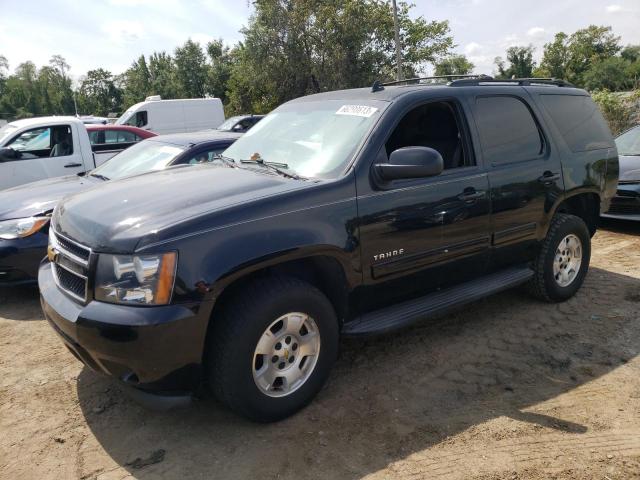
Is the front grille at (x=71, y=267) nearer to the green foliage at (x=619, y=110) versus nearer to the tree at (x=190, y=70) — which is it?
the green foliage at (x=619, y=110)

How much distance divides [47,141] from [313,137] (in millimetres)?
6140

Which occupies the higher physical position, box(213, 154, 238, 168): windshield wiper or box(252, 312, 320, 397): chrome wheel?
box(213, 154, 238, 168): windshield wiper

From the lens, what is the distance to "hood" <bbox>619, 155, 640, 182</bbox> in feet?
24.0

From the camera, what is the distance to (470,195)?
3.77m

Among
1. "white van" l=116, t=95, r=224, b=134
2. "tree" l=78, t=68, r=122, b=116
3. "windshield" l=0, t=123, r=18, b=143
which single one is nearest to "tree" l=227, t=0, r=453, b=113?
"white van" l=116, t=95, r=224, b=134

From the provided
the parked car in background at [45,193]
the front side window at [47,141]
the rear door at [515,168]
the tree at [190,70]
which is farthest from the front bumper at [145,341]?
the tree at [190,70]

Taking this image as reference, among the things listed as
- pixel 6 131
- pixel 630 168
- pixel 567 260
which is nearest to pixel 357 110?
pixel 567 260

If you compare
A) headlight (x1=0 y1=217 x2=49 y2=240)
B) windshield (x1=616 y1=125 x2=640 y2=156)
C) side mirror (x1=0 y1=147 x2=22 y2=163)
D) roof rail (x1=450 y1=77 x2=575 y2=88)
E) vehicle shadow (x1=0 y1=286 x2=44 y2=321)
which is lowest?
vehicle shadow (x1=0 y1=286 x2=44 y2=321)

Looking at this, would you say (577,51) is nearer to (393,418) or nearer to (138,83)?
(138,83)

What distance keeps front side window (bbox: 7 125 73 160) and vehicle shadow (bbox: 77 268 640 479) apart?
18.1 ft

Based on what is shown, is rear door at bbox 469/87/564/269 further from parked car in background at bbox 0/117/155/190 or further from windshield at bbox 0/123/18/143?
windshield at bbox 0/123/18/143

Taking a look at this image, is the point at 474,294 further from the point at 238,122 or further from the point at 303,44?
the point at 303,44

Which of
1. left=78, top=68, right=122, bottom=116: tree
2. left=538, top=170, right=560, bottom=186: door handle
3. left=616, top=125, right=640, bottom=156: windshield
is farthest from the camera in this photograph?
left=78, top=68, right=122, bottom=116: tree

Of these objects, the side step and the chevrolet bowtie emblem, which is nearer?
the chevrolet bowtie emblem
